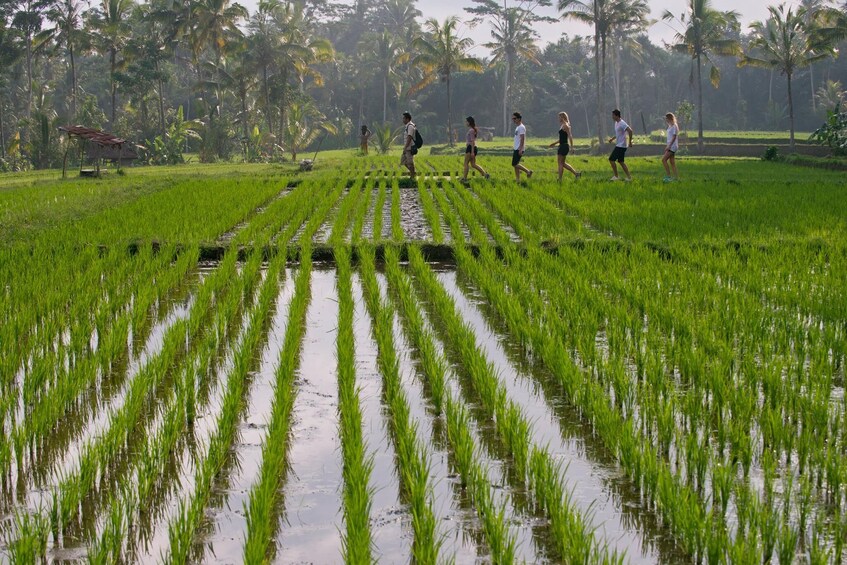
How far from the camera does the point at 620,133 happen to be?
559 inches

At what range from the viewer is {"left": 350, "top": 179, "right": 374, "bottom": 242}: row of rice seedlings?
902 cm

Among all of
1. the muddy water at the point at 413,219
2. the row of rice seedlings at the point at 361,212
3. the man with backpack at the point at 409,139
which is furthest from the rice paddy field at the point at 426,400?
the man with backpack at the point at 409,139

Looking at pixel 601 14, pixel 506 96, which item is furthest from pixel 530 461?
pixel 506 96

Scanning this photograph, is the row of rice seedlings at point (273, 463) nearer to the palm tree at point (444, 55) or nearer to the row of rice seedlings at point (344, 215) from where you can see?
the row of rice seedlings at point (344, 215)

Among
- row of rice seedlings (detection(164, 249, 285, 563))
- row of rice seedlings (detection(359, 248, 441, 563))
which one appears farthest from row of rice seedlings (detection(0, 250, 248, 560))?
row of rice seedlings (detection(359, 248, 441, 563))

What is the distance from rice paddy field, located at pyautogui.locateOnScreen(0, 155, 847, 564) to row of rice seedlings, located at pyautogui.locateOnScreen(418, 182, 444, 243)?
0.39 meters

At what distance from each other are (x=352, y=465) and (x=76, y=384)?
1.49 m

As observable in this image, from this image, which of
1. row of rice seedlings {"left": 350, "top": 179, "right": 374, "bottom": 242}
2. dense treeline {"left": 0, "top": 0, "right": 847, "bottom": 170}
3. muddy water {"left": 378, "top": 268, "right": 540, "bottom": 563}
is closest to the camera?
muddy water {"left": 378, "top": 268, "right": 540, "bottom": 563}

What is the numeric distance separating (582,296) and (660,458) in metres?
2.66

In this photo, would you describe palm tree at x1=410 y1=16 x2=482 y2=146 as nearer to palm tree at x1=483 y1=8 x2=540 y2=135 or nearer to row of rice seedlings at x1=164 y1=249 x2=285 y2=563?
palm tree at x1=483 y1=8 x2=540 y2=135

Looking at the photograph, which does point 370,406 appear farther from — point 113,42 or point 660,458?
point 113,42

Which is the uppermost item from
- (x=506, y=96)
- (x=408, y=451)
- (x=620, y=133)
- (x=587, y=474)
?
(x=506, y=96)

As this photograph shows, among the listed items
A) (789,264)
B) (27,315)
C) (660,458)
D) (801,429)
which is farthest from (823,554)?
(789,264)

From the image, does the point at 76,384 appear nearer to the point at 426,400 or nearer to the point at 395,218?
the point at 426,400
